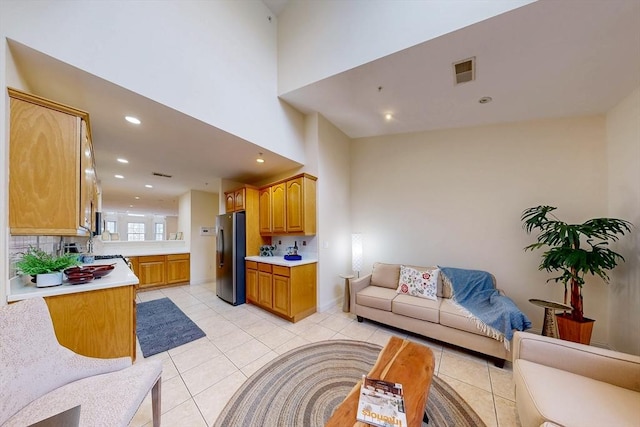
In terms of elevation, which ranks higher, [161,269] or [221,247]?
[221,247]

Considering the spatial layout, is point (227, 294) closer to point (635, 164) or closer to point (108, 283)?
point (108, 283)

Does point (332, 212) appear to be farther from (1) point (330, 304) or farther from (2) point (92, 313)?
(2) point (92, 313)

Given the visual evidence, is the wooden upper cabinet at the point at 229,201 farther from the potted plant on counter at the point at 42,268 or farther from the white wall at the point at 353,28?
the potted plant on counter at the point at 42,268

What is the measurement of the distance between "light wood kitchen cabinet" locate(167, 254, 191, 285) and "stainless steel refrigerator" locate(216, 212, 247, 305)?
82.0 inches

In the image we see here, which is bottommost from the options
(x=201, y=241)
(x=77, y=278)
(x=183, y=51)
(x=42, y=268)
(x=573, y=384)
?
(x=573, y=384)

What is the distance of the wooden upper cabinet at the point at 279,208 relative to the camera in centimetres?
378

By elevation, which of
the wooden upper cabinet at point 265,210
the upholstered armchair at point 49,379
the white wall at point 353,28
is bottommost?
the upholstered armchair at point 49,379

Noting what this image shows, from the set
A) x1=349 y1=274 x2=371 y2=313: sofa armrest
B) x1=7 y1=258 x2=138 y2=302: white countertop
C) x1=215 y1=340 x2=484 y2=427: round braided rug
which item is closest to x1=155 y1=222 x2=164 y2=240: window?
x1=7 y1=258 x2=138 y2=302: white countertop

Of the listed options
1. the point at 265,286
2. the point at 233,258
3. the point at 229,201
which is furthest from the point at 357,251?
the point at 229,201

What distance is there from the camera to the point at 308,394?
1.80 metres

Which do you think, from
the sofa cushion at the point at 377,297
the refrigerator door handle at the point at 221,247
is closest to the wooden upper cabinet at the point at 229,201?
the refrigerator door handle at the point at 221,247

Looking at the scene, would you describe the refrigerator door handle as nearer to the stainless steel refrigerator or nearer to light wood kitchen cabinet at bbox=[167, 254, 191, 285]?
the stainless steel refrigerator

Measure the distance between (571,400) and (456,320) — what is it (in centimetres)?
119

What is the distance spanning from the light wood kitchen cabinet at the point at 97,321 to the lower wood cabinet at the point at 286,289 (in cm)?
175
